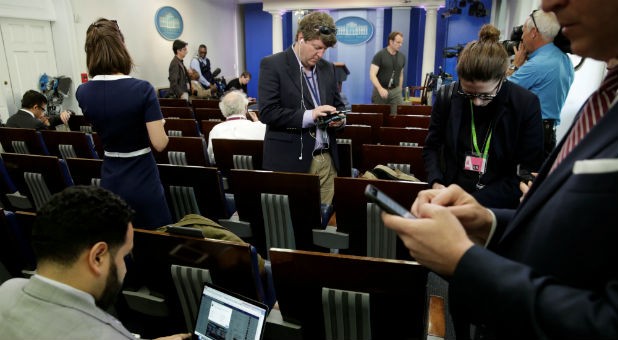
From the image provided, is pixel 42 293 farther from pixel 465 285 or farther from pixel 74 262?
pixel 465 285

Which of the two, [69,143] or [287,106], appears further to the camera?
[69,143]

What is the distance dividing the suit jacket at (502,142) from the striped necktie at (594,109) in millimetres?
1131

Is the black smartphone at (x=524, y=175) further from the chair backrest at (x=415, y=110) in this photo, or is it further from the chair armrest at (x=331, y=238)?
the chair backrest at (x=415, y=110)

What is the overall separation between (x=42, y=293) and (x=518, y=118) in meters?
1.94

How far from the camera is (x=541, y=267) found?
0.59 meters

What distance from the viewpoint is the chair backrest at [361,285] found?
4.00 feet

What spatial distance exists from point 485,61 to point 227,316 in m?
1.52

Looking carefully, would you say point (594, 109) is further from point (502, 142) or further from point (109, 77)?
point (109, 77)

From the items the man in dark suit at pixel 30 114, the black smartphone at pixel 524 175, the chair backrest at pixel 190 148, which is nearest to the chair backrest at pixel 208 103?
the man in dark suit at pixel 30 114

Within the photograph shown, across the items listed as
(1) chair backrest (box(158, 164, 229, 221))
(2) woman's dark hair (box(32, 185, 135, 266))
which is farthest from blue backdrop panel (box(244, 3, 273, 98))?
(2) woman's dark hair (box(32, 185, 135, 266))

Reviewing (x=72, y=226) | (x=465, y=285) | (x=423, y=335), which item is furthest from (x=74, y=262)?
(x=423, y=335)

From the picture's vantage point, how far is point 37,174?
2.79 metres

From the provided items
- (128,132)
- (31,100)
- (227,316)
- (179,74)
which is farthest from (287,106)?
(179,74)

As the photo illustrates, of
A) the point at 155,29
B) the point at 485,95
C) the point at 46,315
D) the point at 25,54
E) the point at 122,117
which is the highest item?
the point at 155,29
